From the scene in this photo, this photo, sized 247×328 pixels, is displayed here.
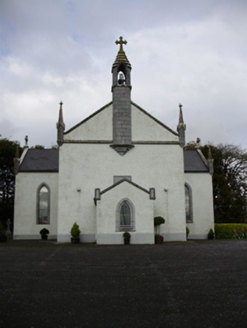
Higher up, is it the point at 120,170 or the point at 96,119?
the point at 96,119

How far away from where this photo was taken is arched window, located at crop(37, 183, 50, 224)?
30.5 meters

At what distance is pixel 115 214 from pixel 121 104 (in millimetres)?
8794

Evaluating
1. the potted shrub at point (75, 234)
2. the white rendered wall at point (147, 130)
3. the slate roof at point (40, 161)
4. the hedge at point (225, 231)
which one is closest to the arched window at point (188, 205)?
the hedge at point (225, 231)

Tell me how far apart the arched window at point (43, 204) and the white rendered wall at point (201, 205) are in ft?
41.8

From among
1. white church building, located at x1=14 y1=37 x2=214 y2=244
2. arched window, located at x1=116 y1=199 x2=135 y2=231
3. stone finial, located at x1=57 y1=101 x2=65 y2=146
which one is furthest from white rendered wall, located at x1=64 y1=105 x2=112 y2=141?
arched window, located at x1=116 y1=199 x2=135 y2=231

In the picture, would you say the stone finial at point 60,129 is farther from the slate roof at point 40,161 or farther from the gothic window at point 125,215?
the slate roof at point 40,161

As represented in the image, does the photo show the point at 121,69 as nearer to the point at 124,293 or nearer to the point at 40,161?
the point at 40,161

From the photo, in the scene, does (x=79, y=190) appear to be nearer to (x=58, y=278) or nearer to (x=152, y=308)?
(x=58, y=278)

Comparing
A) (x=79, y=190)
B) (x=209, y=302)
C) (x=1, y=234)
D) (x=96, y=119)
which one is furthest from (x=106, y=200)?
(x=209, y=302)

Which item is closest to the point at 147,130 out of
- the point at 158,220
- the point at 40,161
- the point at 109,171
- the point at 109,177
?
the point at 109,171

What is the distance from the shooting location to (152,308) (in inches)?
278

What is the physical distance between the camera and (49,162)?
32.8 m

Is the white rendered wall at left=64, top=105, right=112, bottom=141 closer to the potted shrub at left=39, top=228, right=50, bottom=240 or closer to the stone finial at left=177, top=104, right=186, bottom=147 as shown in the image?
the stone finial at left=177, top=104, right=186, bottom=147

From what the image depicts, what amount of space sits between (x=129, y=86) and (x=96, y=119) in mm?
3745
